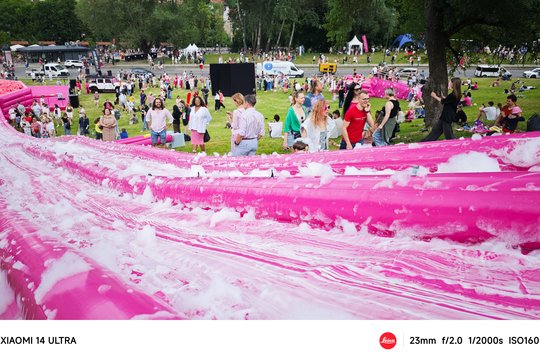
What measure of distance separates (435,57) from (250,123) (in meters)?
5.06

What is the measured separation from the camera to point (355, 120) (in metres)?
3.99

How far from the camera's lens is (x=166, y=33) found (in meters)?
16.8

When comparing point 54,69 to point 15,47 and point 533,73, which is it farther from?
point 533,73

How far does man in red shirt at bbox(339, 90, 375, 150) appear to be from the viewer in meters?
3.92

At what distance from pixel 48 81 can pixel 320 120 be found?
17.3 metres

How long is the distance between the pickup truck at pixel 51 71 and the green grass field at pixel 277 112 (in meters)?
7.27

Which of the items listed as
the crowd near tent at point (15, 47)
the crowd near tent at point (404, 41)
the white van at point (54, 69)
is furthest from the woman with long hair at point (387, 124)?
the white van at point (54, 69)

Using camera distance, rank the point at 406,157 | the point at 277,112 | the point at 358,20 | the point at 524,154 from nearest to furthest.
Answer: the point at 524,154 → the point at 406,157 → the point at 358,20 → the point at 277,112
